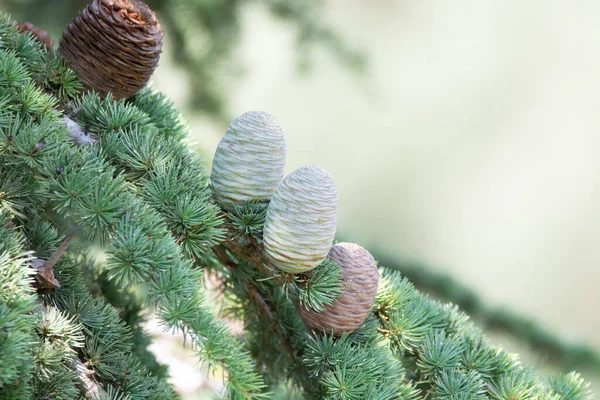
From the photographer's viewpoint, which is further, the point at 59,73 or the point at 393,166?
the point at 393,166

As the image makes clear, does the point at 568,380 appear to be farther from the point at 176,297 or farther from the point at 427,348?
the point at 176,297

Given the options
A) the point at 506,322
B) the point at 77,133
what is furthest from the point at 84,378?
the point at 506,322

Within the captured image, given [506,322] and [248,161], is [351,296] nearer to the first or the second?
[248,161]

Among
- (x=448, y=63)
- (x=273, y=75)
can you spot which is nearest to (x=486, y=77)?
(x=448, y=63)

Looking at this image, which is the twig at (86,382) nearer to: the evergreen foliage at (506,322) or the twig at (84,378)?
the twig at (84,378)

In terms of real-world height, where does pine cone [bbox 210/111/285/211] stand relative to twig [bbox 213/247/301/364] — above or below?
above

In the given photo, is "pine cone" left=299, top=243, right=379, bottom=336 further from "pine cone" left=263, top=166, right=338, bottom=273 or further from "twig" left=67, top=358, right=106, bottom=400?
"twig" left=67, top=358, right=106, bottom=400

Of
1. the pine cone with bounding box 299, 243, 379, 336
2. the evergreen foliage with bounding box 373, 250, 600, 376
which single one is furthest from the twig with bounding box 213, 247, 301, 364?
the evergreen foliage with bounding box 373, 250, 600, 376

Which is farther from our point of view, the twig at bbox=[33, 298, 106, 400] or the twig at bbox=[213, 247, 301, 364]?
the twig at bbox=[213, 247, 301, 364]

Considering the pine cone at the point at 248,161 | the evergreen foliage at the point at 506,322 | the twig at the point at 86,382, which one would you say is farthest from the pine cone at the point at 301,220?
the evergreen foliage at the point at 506,322
